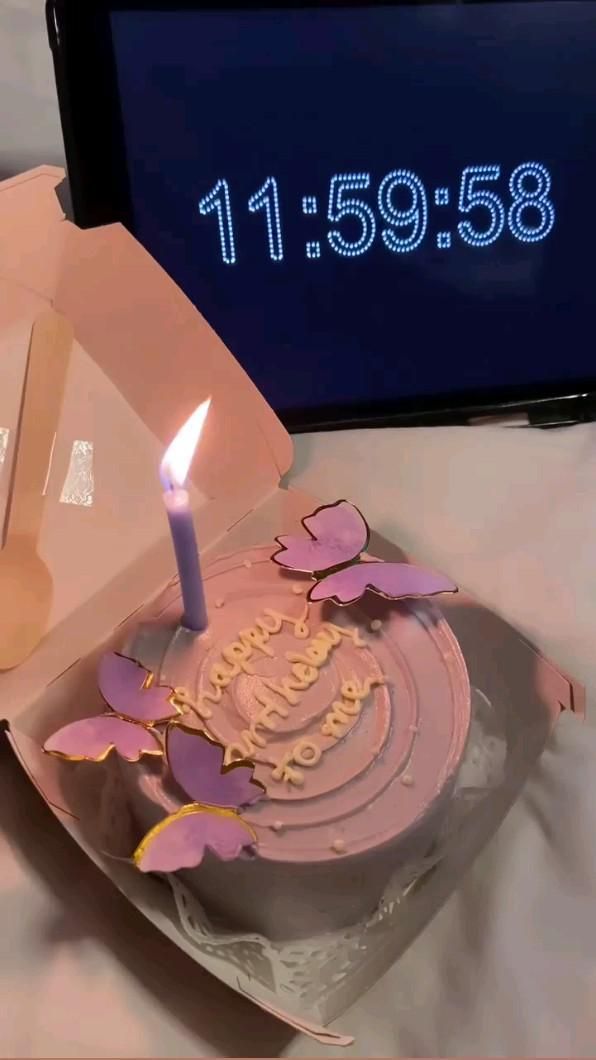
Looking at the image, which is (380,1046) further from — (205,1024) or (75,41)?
(75,41)

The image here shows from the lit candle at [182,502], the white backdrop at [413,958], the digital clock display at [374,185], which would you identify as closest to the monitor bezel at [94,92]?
the digital clock display at [374,185]

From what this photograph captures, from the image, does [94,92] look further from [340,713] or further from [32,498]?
[340,713]

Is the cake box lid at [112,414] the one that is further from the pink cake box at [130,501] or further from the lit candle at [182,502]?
the lit candle at [182,502]

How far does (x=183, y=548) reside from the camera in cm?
48

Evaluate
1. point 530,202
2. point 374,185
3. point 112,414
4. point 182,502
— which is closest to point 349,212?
point 374,185

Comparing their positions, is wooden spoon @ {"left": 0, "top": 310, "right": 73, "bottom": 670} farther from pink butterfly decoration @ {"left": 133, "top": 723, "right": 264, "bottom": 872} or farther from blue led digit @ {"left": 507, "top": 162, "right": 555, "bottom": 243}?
blue led digit @ {"left": 507, "top": 162, "right": 555, "bottom": 243}

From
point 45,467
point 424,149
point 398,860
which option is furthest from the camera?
point 424,149

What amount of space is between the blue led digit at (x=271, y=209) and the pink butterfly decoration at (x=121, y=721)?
1.22 ft

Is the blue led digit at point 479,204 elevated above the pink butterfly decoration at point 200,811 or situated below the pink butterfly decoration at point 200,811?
above

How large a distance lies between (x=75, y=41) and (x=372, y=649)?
1.46 ft

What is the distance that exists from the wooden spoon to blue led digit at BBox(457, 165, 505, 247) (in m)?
0.33

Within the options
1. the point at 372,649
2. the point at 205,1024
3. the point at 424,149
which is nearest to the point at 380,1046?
the point at 205,1024

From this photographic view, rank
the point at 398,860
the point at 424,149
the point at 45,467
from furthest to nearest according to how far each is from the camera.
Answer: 1. the point at 424,149
2. the point at 45,467
3. the point at 398,860

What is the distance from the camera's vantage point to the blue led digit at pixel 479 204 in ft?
2.43
